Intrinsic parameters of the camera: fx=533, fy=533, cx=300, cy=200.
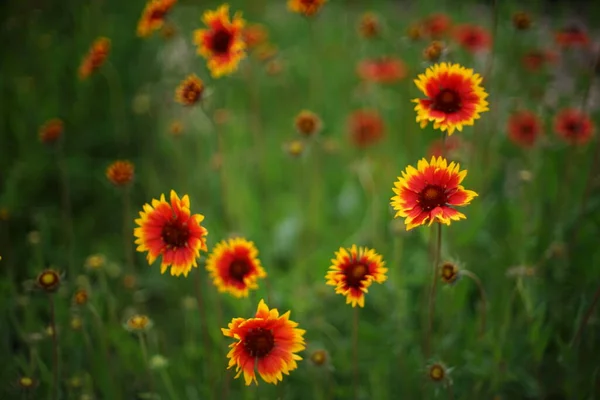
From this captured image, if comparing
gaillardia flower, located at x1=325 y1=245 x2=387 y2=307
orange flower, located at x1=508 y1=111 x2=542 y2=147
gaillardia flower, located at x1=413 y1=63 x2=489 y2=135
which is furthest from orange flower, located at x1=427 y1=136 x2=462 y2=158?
gaillardia flower, located at x1=325 y1=245 x2=387 y2=307

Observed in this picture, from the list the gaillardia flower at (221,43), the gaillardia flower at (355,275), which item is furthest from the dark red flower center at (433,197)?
the gaillardia flower at (221,43)

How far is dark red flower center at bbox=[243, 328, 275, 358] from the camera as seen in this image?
877mm

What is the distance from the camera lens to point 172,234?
3.14 ft

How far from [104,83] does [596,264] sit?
1.83 m

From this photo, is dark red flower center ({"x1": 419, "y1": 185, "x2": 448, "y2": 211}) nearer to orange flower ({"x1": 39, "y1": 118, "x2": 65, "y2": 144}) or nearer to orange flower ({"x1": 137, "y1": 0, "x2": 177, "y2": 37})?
orange flower ({"x1": 137, "y1": 0, "x2": 177, "y2": 37})

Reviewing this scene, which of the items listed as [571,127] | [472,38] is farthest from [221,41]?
[571,127]

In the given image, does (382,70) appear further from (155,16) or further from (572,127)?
(155,16)

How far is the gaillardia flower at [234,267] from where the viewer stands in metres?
1.02

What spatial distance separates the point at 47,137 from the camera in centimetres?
144

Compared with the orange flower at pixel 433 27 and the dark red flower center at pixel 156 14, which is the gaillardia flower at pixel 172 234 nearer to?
the dark red flower center at pixel 156 14

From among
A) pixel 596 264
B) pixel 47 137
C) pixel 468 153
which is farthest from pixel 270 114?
pixel 596 264

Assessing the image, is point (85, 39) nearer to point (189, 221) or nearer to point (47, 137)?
point (47, 137)

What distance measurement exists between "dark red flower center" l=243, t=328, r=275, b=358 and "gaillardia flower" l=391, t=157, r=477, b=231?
0.30 m

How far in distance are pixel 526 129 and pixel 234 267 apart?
113 centimetres
